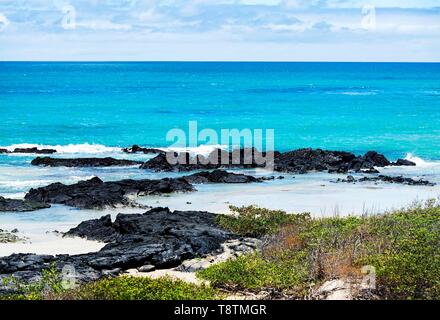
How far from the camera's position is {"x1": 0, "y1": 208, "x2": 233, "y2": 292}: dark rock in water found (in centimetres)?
1611

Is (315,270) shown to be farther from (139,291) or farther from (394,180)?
(394,180)

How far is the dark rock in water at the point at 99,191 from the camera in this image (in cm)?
2670

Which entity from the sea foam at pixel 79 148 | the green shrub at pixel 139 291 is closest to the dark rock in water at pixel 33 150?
the sea foam at pixel 79 148

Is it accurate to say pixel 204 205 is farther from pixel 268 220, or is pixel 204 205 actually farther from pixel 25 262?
pixel 25 262

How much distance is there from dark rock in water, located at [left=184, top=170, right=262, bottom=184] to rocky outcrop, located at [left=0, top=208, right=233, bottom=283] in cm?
1098

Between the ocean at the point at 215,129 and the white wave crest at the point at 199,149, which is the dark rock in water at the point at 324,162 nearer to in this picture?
the ocean at the point at 215,129

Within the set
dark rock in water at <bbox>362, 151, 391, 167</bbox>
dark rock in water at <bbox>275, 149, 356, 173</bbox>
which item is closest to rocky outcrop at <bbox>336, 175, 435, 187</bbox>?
dark rock in water at <bbox>275, 149, 356, 173</bbox>

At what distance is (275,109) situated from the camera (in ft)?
277

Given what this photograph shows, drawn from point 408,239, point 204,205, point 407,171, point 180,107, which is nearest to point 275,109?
point 180,107

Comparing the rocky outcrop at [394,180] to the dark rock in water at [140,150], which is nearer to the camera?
the rocky outcrop at [394,180]

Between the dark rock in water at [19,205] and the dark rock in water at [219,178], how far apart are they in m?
8.13

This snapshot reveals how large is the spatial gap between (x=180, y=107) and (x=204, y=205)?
6068 cm

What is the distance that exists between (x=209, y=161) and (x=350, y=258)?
2535 cm
